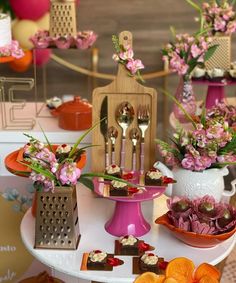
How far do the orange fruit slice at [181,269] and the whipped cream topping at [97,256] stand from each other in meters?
0.23

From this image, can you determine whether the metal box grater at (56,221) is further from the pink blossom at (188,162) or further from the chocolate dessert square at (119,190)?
the pink blossom at (188,162)

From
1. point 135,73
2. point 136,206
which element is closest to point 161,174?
point 136,206

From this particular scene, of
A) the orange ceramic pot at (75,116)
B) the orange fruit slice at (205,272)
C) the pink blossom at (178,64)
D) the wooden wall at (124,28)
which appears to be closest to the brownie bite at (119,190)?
the orange fruit slice at (205,272)

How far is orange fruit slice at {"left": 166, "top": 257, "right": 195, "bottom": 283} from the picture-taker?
3.58ft

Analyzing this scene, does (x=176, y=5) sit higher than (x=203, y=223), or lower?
higher

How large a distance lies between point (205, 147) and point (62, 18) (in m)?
0.87

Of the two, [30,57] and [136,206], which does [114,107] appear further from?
[30,57]

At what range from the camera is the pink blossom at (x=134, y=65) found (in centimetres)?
151

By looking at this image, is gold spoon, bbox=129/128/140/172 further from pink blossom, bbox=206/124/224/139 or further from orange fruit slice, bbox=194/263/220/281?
orange fruit slice, bbox=194/263/220/281

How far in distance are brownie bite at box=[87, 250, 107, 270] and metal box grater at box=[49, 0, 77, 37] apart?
99 centimetres

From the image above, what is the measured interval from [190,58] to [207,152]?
81cm

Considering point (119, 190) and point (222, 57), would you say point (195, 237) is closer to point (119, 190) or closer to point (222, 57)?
point (119, 190)

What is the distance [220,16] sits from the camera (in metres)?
2.32

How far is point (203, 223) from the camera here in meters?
1.31
